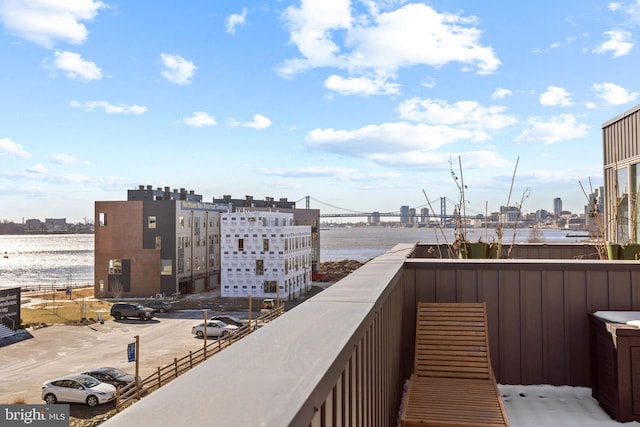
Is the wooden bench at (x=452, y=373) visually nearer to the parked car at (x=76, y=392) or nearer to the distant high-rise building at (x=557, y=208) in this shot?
the parked car at (x=76, y=392)

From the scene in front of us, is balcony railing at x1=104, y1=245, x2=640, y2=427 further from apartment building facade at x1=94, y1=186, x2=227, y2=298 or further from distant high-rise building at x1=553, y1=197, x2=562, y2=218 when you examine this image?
apartment building facade at x1=94, y1=186, x2=227, y2=298

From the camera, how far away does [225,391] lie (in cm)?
107

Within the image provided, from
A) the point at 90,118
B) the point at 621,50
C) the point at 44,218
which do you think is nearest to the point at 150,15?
the point at 621,50

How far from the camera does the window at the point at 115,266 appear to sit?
43.3 meters

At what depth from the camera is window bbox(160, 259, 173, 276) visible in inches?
1668

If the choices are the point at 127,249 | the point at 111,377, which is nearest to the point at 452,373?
the point at 111,377

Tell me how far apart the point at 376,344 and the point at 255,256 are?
35.9 meters

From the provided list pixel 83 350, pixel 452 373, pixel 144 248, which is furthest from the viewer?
pixel 144 248

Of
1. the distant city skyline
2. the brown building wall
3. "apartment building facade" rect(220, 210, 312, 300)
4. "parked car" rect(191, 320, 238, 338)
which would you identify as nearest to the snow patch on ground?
the distant city skyline

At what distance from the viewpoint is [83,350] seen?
23719 millimetres

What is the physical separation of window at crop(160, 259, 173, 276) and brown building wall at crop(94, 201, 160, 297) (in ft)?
1.14

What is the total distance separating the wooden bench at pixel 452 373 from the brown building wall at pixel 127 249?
4134cm

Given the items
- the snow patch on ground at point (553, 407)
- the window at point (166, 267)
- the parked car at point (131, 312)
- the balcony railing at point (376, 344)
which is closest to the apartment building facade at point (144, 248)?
the window at point (166, 267)

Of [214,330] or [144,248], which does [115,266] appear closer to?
[144,248]
